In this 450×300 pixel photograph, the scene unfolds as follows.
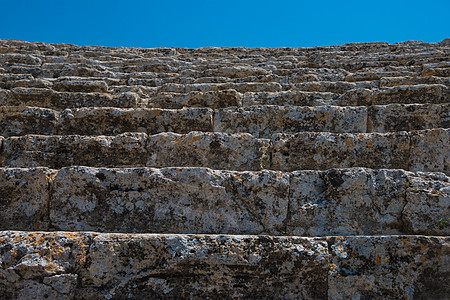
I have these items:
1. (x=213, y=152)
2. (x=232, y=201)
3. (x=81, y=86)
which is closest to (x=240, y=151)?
(x=213, y=152)

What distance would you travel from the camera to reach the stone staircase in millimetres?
2303

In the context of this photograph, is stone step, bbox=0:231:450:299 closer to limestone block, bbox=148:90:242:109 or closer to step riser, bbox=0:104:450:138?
step riser, bbox=0:104:450:138

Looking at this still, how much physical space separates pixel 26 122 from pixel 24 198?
50.1 inches

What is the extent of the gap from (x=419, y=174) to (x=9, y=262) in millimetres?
2660

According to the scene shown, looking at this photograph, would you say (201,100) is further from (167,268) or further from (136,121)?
(167,268)

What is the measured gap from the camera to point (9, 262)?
2.29 m

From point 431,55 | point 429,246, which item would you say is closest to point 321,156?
point 429,246

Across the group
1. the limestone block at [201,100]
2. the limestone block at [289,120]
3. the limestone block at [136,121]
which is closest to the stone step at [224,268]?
the limestone block at [289,120]

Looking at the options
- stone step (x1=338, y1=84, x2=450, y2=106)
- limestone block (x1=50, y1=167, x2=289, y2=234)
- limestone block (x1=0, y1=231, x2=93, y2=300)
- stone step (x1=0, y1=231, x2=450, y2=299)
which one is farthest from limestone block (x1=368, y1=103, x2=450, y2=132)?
limestone block (x1=0, y1=231, x2=93, y2=300)

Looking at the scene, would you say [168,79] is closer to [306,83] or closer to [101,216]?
[306,83]

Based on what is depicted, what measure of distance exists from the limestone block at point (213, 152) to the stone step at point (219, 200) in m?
0.38

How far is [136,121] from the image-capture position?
374 cm

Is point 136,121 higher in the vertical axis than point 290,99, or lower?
lower

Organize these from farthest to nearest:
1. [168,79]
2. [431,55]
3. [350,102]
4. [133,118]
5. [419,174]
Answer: [431,55] < [168,79] < [350,102] < [133,118] < [419,174]
